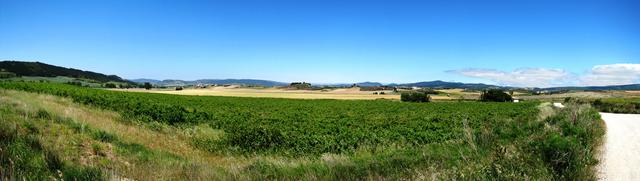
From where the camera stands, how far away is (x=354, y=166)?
838 centimetres

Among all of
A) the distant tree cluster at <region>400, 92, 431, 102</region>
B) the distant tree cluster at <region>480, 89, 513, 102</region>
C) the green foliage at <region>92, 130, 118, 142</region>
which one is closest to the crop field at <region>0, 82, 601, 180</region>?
the green foliage at <region>92, 130, 118, 142</region>

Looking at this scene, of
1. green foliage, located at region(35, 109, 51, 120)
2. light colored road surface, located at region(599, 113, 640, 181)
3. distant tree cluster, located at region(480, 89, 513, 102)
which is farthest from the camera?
distant tree cluster, located at region(480, 89, 513, 102)

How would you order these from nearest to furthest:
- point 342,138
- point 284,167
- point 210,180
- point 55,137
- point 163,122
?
1. point 210,180
2. point 284,167
3. point 55,137
4. point 342,138
5. point 163,122

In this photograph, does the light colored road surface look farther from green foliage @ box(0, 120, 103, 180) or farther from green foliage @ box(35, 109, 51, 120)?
green foliage @ box(35, 109, 51, 120)

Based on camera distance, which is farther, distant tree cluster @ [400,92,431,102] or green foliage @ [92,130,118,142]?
distant tree cluster @ [400,92,431,102]

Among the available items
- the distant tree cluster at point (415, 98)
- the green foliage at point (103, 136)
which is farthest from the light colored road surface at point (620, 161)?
the distant tree cluster at point (415, 98)

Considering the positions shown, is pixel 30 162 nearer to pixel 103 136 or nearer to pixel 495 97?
pixel 103 136

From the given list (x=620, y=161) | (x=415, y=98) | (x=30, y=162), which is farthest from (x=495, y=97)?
(x=30, y=162)

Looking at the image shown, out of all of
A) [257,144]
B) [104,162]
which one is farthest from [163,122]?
[104,162]

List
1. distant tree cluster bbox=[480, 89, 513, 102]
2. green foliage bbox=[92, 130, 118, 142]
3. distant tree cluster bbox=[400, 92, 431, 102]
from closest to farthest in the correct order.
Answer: green foliage bbox=[92, 130, 118, 142], distant tree cluster bbox=[400, 92, 431, 102], distant tree cluster bbox=[480, 89, 513, 102]

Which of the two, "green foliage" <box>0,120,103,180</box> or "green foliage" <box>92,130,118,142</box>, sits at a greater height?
"green foliage" <box>0,120,103,180</box>

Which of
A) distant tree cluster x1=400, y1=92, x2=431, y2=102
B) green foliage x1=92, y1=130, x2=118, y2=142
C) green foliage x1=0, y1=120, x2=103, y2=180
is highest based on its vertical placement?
green foliage x1=0, y1=120, x2=103, y2=180

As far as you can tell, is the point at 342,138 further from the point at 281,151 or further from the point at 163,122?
the point at 163,122

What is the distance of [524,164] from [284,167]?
4354mm
